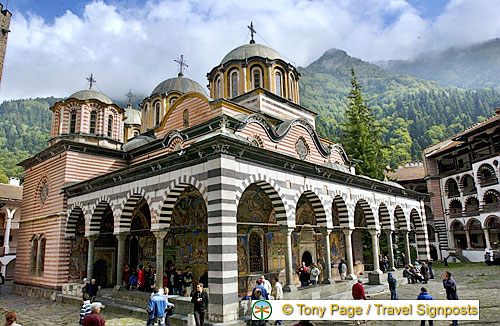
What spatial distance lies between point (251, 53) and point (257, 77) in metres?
1.33

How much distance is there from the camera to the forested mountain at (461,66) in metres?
127

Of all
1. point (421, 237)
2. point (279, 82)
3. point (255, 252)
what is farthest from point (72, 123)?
point (421, 237)

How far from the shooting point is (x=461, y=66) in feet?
446

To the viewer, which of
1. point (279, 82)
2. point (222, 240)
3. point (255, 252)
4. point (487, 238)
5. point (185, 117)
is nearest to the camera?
point (222, 240)

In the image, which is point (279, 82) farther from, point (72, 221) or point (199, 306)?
point (199, 306)

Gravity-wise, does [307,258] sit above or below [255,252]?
below

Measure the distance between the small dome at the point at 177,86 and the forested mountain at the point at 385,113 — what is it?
86.1 feet

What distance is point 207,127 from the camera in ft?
45.1

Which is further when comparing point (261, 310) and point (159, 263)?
point (159, 263)

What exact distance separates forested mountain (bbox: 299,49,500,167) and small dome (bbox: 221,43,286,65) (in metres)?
16.8

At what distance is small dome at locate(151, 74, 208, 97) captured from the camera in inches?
877

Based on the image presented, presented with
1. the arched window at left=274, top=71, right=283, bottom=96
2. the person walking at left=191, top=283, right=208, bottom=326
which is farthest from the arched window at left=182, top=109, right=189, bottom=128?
the person walking at left=191, top=283, right=208, bottom=326

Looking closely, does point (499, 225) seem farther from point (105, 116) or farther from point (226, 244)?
point (105, 116)

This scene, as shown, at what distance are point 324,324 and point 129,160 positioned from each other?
1297 cm
